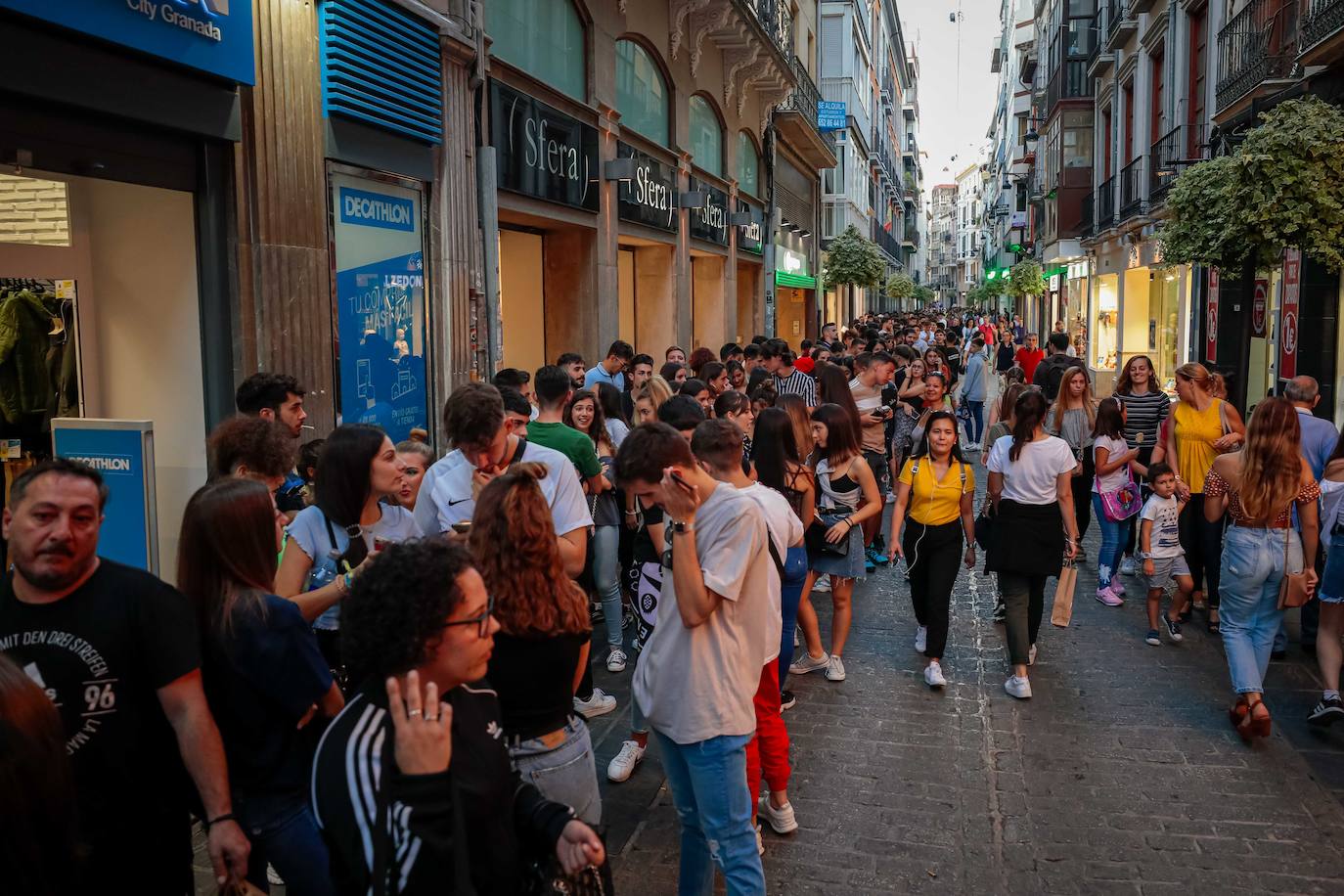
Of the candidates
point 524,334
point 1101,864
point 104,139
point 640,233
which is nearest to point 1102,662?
point 1101,864

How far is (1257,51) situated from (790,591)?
12881mm

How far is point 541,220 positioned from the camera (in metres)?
13.1

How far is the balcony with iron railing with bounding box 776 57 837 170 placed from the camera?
26672 millimetres

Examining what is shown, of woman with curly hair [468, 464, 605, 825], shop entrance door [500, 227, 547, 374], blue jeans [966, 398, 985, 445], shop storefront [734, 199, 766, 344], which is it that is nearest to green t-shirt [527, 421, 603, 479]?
woman with curly hair [468, 464, 605, 825]

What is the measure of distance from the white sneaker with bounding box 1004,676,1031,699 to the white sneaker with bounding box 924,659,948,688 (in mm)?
391

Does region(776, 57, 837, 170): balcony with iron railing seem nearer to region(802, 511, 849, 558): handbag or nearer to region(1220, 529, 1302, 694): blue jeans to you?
region(802, 511, 849, 558): handbag

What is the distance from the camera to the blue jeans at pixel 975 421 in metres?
17.1

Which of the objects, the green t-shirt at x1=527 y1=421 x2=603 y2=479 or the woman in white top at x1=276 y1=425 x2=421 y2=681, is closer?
the woman in white top at x1=276 y1=425 x2=421 y2=681

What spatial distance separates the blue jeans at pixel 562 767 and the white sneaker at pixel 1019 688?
391 centimetres

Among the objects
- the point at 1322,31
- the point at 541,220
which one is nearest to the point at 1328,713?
the point at 1322,31

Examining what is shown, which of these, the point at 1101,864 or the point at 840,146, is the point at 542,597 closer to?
the point at 1101,864

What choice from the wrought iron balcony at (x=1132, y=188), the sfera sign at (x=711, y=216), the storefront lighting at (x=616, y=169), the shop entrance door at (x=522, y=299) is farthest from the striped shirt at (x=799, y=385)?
the wrought iron balcony at (x=1132, y=188)

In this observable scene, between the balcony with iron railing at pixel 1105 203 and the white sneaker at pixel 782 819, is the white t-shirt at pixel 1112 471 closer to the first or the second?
the white sneaker at pixel 782 819

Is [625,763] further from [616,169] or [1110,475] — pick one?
[616,169]
